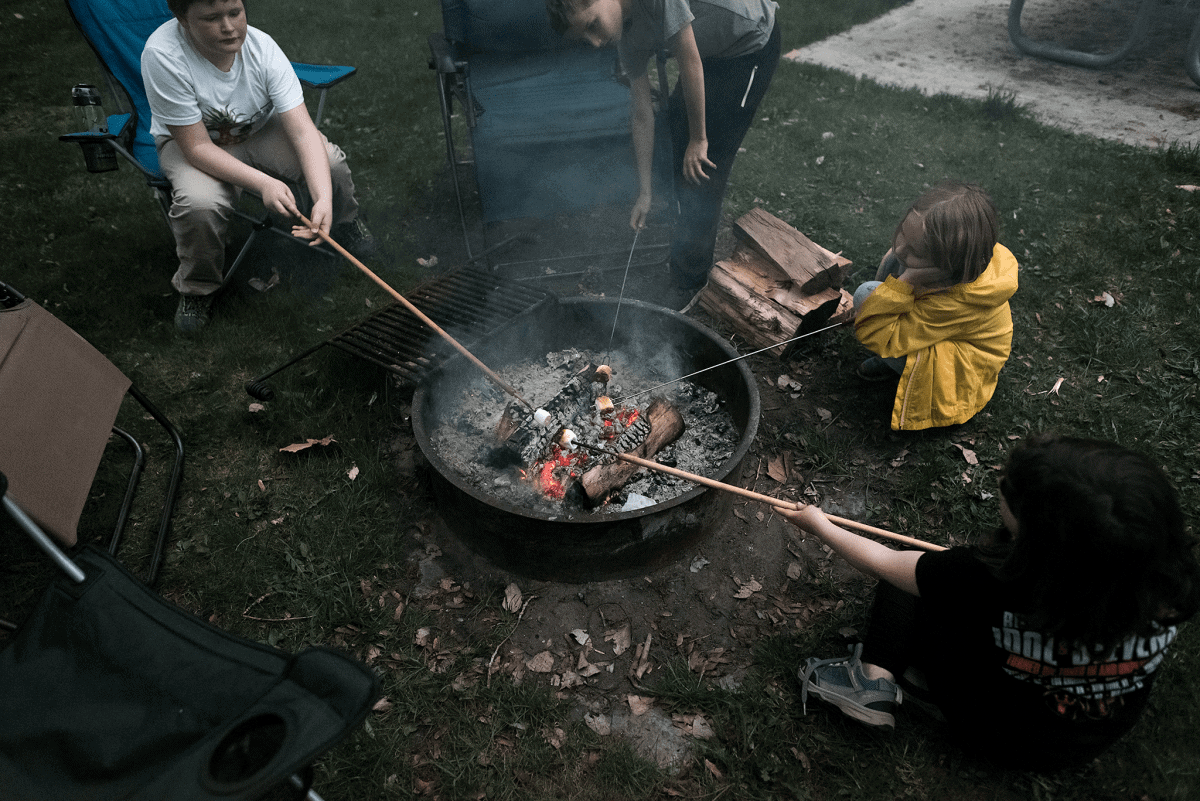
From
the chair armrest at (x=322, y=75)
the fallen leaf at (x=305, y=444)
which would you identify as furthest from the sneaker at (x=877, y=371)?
the chair armrest at (x=322, y=75)

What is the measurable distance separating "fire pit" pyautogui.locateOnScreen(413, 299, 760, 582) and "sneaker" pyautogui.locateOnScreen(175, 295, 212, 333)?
1.86 metres

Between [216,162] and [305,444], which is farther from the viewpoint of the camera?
[216,162]

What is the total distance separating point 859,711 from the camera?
2.26 m

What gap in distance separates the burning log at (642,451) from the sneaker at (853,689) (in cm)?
101

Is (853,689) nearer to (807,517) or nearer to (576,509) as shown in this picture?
(807,517)

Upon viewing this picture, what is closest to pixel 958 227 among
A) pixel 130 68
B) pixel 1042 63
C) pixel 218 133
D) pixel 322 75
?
pixel 218 133

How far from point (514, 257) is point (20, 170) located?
419cm

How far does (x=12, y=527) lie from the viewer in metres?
3.01

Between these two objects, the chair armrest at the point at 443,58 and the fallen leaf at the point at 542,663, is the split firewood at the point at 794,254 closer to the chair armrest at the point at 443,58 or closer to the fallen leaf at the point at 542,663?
the chair armrest at the point at 443,58

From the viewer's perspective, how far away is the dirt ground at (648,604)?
2568 mm

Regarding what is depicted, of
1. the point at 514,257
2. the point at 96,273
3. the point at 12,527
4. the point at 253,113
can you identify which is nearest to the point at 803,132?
the point at 514,257

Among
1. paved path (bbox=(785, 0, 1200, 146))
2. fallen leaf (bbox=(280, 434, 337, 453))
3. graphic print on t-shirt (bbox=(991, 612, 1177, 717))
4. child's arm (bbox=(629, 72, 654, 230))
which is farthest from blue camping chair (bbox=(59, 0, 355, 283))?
paved path (bbox=(785, 0, 1200, 146))

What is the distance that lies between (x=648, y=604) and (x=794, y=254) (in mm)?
2248

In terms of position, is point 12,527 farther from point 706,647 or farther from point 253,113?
point 706,647
